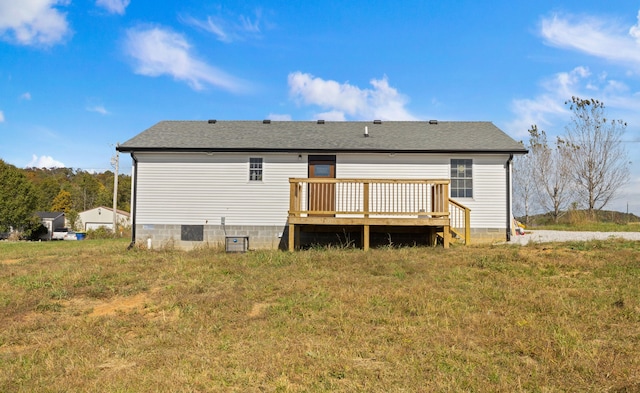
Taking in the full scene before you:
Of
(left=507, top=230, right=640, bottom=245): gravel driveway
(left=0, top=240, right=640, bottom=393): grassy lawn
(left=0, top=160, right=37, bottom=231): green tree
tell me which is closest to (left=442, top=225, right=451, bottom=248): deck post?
(left=0, top=240, right=640, bottom=393): grassy lawn

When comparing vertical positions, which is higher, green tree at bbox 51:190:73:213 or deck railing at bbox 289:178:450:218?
green tree at bbox 51:190:73:213

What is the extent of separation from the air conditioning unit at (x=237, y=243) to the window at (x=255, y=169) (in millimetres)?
2003

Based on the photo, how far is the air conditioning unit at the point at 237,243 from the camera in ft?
40.2

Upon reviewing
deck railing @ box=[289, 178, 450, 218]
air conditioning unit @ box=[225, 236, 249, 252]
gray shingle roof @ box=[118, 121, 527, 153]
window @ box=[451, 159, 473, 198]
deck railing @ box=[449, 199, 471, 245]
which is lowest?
air conditioning unit @ box=[225, 236, 249, 252]

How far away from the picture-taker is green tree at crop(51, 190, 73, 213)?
70438mm

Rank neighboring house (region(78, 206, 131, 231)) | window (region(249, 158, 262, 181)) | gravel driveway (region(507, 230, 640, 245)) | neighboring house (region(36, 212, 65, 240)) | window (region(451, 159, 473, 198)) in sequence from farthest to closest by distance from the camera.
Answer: neighboring house (region(78, 206, 131, 231)) < neighboring house (region(36, 212, 65, 240)) < window (region(249, 158, 262, 181)) < window (region(451, 159, 473, 198)) < gravel driveway (region(507, 230, 640, 245))

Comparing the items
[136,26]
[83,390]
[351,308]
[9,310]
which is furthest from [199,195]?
[83,390]

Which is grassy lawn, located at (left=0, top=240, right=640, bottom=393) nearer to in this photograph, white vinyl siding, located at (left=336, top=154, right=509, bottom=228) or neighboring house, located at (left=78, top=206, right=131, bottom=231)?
white vinyl siding, located at (left=336, top=154, right=509, bottom=228)

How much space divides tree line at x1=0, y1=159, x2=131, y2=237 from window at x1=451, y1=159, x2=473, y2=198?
46.8 meters

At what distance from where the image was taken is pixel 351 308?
19.1 ft

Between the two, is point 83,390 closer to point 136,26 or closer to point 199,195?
point 199,195

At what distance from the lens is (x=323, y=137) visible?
14102 millimetres

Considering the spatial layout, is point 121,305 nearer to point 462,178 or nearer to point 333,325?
point 333,325

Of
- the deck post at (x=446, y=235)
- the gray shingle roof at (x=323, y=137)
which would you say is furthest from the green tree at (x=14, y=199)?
the deck post at (x=446, y=235)
